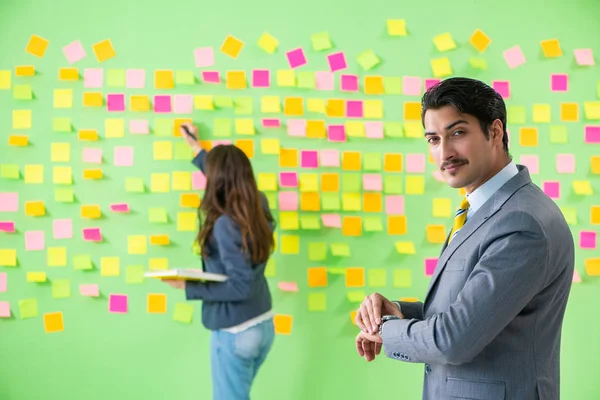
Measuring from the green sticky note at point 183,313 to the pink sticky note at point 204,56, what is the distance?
44.1 inches

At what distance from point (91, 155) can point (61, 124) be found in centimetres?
20

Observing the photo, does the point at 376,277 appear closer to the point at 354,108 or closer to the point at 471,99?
the point at 354,108

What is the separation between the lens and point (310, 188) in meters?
2.73

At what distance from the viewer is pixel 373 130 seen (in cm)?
276

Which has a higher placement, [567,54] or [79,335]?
[567,54]

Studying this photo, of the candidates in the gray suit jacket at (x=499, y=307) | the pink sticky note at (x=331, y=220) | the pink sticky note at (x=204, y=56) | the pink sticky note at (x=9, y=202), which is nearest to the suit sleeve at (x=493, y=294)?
the gray suit jacket at (x=499, y=307)

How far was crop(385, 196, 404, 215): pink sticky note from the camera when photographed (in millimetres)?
2781

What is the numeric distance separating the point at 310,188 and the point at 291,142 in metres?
0.23

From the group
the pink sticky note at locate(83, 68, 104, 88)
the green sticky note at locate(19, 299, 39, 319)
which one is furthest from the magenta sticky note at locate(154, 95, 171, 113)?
the green sticky note at locate(19, 299, 39, 319)

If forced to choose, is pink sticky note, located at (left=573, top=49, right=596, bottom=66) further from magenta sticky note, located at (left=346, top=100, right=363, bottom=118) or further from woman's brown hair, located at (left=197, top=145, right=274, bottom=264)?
woman's brown hair, located at (left=197, top=145, right=274, bottom=264)

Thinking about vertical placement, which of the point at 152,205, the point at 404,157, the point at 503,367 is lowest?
the point at 503,367

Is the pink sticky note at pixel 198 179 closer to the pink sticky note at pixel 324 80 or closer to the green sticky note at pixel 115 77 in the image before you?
the green sticky note at pixel 115 77

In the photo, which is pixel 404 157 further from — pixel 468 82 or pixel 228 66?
pixel 468 82

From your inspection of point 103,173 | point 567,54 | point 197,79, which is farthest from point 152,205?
→ point 567,54
